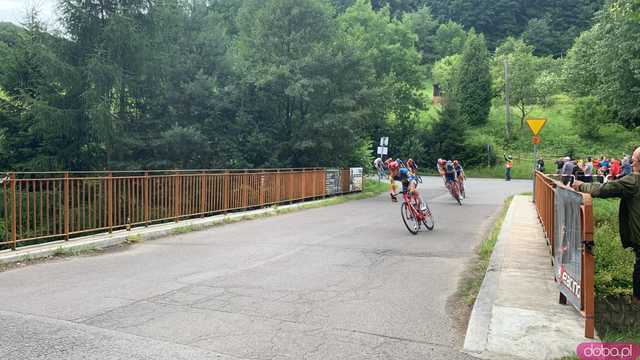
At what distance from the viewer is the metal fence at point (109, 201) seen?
9.65m

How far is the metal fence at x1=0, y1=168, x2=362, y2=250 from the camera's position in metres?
9.65

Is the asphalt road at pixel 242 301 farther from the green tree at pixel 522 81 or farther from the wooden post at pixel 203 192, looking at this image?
the green tree at pixel 522 81

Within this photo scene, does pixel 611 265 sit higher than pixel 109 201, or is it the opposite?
pixel 109 201

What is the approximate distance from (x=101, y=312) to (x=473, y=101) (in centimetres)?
6238

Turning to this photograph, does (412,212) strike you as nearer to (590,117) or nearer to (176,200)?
(176,200)

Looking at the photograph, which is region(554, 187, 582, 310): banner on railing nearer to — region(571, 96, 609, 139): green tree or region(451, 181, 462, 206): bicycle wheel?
region(451, 181, 462, 206): bicycle wheel

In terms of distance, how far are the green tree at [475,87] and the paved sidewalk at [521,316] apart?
57132 millimetres

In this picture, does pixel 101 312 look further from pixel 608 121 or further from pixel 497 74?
pixel 497 74

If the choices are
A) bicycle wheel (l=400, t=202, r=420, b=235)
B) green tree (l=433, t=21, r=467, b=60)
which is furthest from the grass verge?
green tree (l=433, t=21, r=467, b=60)

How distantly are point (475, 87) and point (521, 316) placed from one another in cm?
6198

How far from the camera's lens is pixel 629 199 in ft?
18.6

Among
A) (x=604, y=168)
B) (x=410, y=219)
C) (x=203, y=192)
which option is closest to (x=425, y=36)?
(x=604, y=168)

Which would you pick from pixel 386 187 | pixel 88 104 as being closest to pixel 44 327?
pixel 88 104

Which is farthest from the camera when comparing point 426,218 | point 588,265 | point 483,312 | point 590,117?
point 590,117
